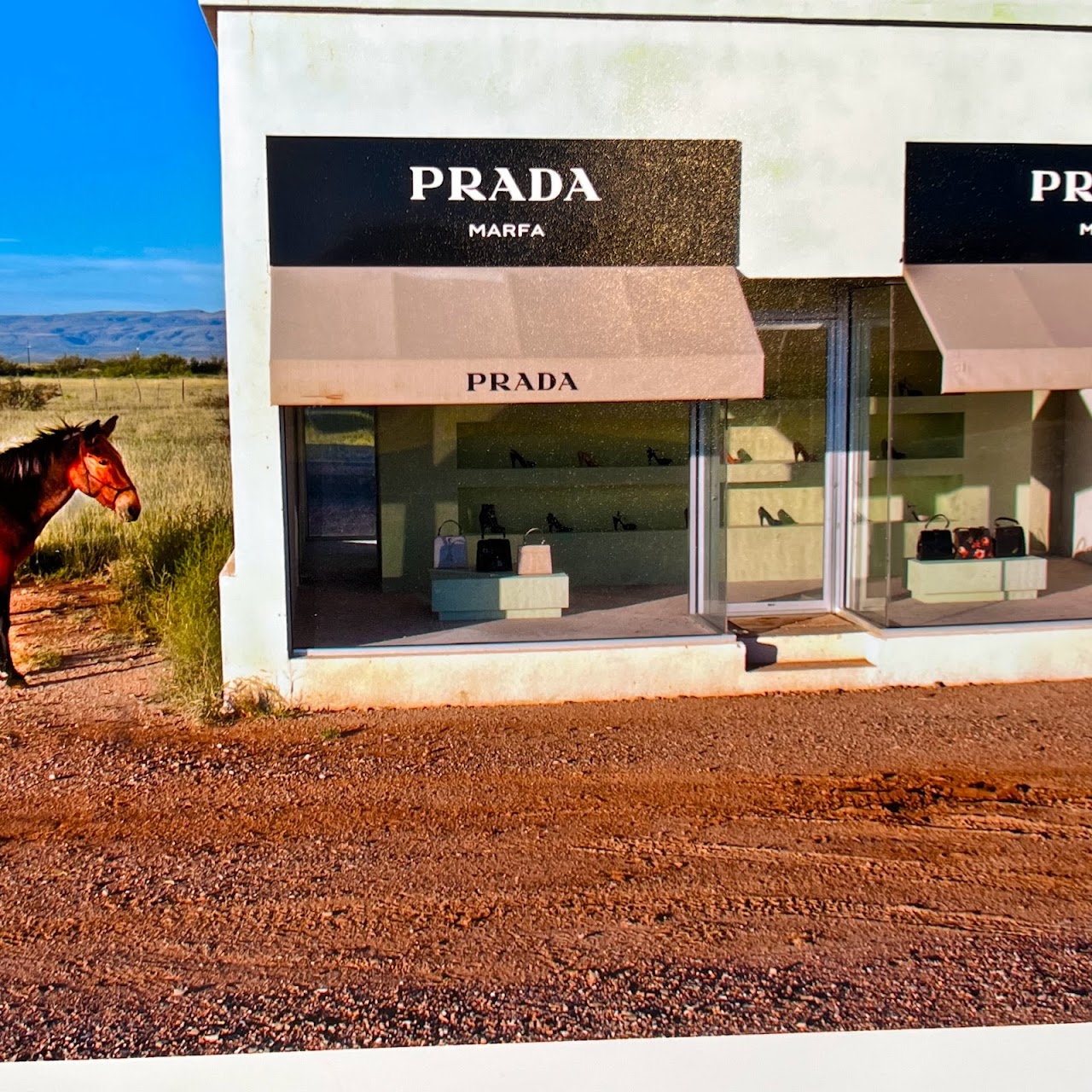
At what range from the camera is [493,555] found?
31.5 ft

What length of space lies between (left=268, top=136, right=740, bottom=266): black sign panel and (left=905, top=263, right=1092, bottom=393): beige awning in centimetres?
144

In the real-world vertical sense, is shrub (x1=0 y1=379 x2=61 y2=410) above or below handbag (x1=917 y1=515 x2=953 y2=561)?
above

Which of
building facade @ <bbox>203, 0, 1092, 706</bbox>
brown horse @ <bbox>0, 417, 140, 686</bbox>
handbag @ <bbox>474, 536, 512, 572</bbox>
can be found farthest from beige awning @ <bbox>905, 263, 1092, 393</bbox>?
brown horse @ <bbox>0, 417, 140, 686</bbox>

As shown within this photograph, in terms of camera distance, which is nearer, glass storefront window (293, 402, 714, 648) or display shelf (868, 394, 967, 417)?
glass storefront window (293, 402, 714, 648)

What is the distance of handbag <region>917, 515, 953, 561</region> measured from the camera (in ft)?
31.9

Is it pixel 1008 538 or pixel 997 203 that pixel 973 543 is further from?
pixel 997 203

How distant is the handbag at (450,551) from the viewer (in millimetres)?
9656

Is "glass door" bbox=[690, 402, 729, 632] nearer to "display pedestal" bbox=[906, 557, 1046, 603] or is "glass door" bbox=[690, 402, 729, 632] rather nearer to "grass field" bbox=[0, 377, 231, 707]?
"display pedestal" bbox=[906, 557, 1046, 603]

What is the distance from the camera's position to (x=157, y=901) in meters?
5.67

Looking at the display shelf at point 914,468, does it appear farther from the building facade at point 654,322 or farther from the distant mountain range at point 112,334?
the distant mountain range at point 112,334

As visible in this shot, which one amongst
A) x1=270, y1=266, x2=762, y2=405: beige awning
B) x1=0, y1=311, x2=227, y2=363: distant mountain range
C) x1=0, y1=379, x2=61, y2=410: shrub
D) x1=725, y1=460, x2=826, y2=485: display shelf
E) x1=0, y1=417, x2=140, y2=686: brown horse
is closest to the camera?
x1=270, y1=266, x2=762, y2=405: beige awning

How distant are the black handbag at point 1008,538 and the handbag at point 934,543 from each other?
435 mm

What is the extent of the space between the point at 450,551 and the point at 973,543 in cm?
386

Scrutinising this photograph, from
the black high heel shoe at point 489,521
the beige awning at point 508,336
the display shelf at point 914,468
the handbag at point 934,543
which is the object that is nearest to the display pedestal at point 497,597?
the black high heel shoe at point 489,521
